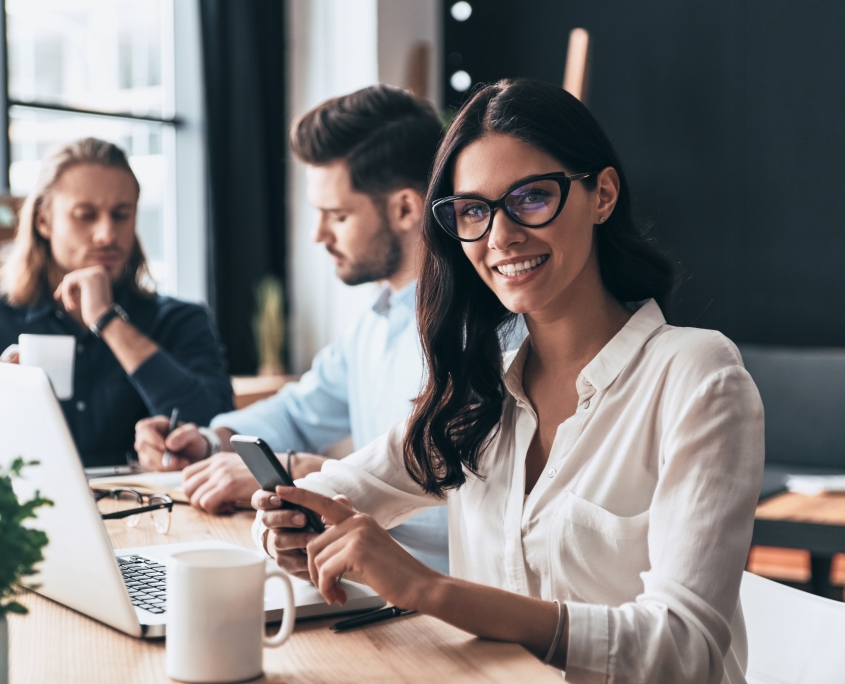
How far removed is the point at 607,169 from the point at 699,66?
10.7ft

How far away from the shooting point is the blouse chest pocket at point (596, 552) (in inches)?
42.9

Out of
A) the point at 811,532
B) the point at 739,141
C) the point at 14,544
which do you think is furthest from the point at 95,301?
the point at 739,141

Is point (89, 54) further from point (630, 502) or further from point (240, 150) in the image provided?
point (630, 502)

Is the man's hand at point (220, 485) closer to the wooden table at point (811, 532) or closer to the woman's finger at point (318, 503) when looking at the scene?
the woman's finger at point (318, 503)

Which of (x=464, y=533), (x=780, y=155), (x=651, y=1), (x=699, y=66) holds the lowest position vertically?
(x=464, y=533)

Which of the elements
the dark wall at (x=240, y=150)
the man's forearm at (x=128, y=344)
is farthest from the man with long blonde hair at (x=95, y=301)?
the dark wall at (x=240, y=150)

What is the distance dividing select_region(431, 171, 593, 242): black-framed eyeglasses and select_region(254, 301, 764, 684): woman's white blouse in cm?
19

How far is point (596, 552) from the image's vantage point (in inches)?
43.6

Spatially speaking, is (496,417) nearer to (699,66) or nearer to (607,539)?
(607,539)

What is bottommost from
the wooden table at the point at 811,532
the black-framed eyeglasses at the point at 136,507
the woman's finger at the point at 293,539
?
the wooden table at the point at 811,532

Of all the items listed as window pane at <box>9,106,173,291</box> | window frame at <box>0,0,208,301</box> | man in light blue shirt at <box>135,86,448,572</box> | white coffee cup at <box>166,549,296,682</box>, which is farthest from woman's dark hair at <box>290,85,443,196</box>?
window frame at <box>0,0,208,301</box>

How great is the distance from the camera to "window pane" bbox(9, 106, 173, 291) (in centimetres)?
371

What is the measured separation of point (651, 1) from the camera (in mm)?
4258

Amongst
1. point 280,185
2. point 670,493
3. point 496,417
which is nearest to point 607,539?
point 670,493
